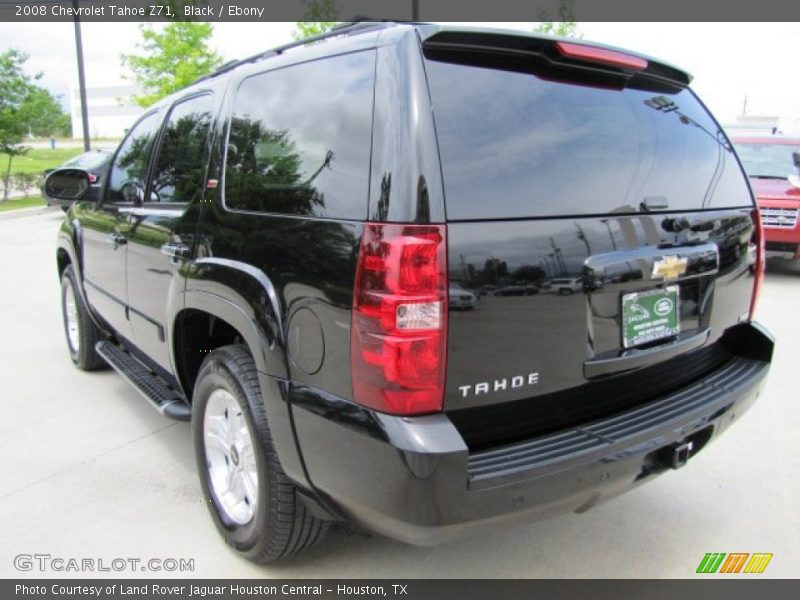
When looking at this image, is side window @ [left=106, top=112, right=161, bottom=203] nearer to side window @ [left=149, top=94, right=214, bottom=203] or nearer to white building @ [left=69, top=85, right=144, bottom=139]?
side window @ [left=149, top=94, right=214, bottom=203]

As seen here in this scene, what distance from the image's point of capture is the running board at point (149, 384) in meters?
3.09

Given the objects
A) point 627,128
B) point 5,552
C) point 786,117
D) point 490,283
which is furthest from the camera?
point 786,117

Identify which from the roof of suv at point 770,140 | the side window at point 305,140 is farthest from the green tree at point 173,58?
the side window at point 305,140

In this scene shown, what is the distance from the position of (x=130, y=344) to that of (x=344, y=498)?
8.01 ft

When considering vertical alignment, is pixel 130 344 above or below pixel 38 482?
above

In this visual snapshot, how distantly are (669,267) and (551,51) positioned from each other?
85cm

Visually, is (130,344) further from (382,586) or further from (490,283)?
(490,283)

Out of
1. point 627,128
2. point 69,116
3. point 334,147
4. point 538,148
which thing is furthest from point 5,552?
point 69,116

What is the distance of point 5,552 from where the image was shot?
279 cm

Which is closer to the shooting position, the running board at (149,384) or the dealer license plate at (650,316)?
the dealer license plate at (650,316)

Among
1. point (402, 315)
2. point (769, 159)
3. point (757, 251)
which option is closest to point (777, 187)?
point (769, 159)

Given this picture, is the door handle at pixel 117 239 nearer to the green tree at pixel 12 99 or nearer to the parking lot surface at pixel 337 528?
the parking lot surface at pixel 337 528

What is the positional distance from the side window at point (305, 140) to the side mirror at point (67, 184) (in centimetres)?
212

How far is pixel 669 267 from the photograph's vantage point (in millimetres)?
2293
